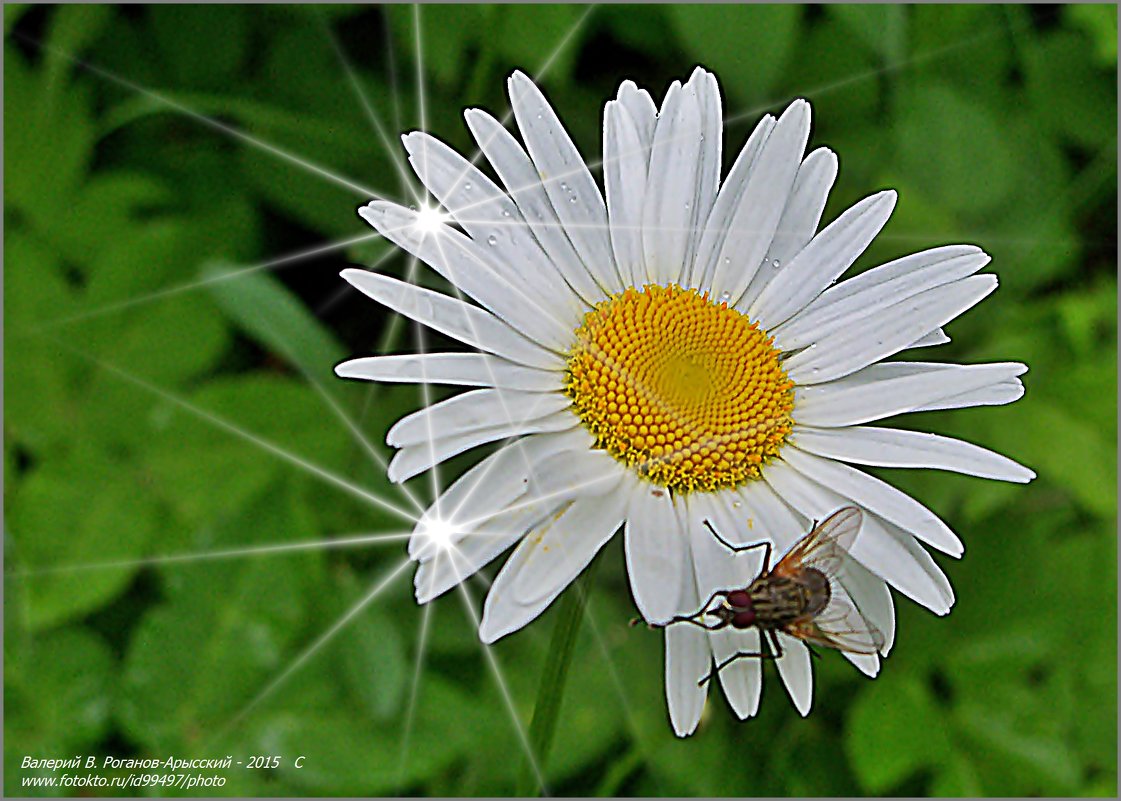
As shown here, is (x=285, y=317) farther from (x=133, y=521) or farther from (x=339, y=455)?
(x=133, y=521)

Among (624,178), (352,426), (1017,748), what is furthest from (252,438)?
(1017,748)

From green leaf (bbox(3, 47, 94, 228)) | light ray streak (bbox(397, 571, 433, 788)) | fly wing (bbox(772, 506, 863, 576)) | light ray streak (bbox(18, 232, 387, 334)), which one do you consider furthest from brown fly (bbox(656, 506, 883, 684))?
green leaf (bbox(3, 47, 94, 228))

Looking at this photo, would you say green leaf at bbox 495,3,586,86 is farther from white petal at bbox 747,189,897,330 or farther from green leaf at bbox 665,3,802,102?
white petal at bbox 747,189,897,330

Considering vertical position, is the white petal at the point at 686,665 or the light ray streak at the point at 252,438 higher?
the light ray streak at the point at 252,438

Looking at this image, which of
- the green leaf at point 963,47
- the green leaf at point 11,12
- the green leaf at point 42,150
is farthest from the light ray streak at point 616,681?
the green leaf at point 11,12

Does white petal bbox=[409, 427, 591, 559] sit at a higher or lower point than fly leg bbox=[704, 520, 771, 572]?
higher

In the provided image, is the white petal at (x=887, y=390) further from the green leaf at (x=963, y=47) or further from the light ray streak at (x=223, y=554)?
the green leaf at (x=963, y=47)

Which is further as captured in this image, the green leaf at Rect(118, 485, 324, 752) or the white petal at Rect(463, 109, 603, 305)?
the green leaf at Rect(118, 485, 324, 752)
